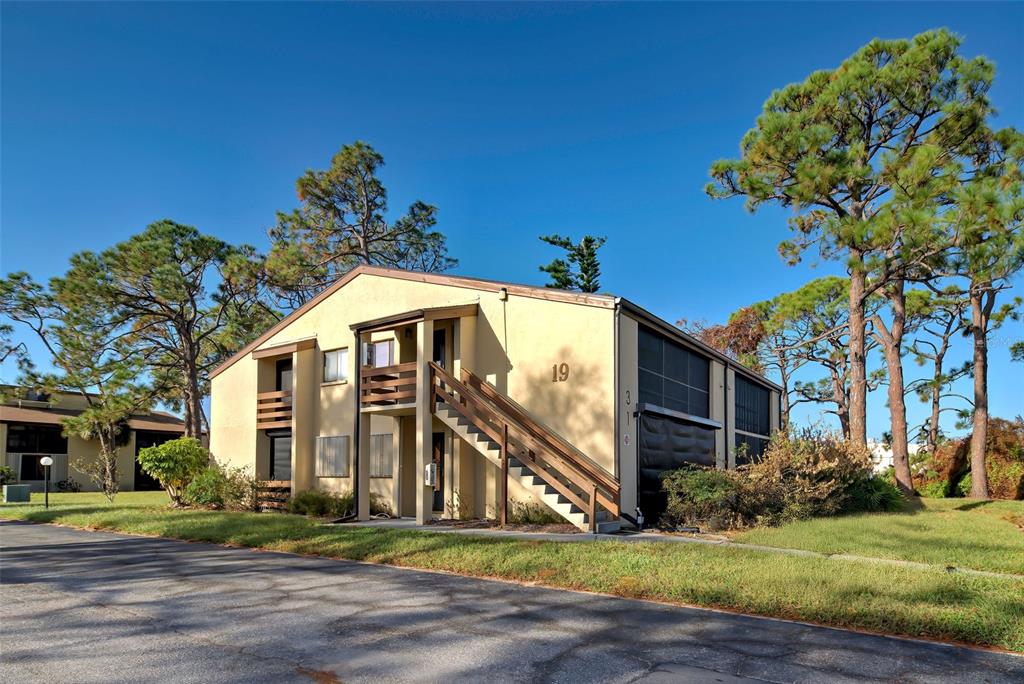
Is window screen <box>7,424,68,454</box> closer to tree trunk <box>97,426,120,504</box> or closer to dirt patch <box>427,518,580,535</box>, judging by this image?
tree trunk <box>97,426,120,504</box>

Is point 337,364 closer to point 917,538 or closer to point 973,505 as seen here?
point 917,538

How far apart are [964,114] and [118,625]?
25.5 m

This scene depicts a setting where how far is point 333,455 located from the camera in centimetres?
2000

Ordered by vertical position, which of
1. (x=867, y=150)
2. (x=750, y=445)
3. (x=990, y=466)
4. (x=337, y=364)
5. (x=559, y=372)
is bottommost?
(x=990, y=466)

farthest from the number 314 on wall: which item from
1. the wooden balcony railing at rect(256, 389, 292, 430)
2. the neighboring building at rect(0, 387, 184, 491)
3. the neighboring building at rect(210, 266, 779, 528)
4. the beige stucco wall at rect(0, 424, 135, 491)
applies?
the beige stucco wall at rect(0, 424, 135, 491)

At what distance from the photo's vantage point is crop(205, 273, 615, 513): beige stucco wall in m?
15.1

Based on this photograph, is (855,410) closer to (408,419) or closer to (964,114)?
(964,114)

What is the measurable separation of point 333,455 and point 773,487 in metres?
11.1

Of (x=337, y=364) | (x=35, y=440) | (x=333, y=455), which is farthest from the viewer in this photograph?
(x=35, y=440)

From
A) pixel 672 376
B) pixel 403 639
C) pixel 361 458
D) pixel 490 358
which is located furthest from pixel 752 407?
pixel 403 639

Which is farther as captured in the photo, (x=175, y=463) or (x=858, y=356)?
(x=858, y=356)

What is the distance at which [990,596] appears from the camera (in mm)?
7883

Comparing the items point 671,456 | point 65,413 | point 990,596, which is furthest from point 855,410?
point 65,413

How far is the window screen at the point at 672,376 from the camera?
1659cm
